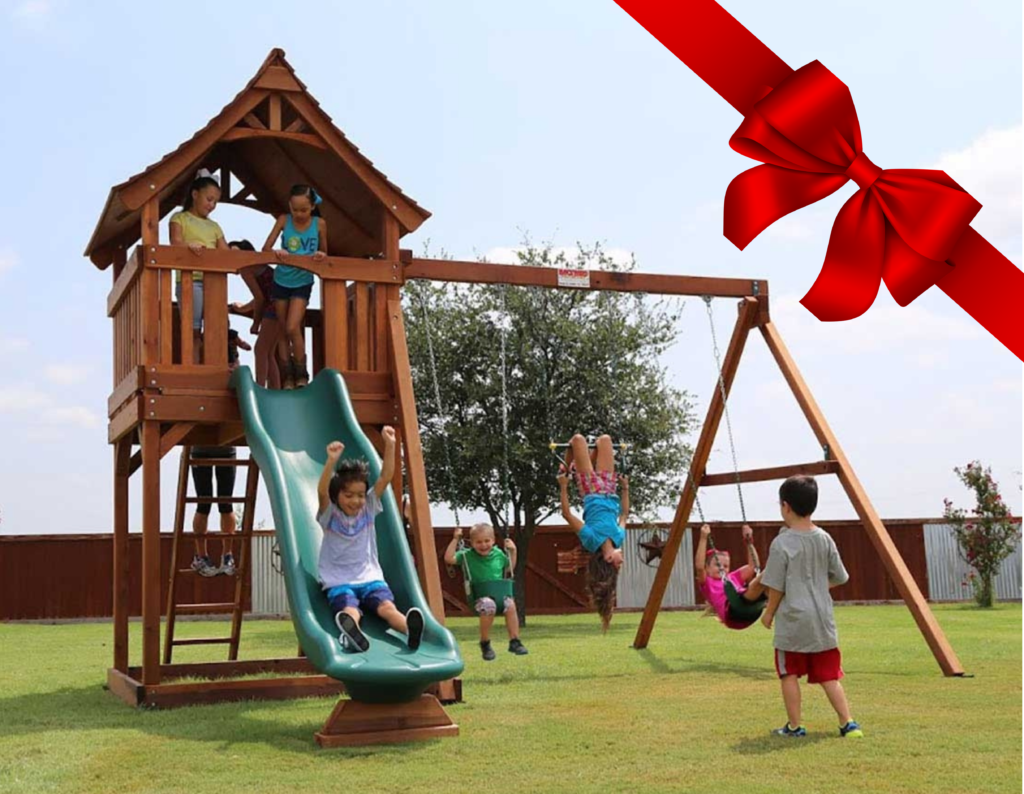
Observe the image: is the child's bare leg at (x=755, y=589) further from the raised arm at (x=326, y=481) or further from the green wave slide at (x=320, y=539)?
the raised arm at (x=326, y=481)

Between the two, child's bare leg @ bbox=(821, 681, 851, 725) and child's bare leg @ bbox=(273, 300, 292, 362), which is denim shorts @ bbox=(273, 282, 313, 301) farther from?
child's bare leg @ bbox=(821, 681, 851, 725)

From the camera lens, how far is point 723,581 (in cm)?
908

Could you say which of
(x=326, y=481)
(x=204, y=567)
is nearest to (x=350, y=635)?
(x=326, y=481)

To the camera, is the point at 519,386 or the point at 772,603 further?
the point at 519,386

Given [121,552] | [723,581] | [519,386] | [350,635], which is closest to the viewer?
[350,635]

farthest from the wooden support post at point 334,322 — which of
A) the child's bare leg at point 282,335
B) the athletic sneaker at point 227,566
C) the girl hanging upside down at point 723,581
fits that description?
the girl hanging upside down at point 723,581

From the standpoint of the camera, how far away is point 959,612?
80.4ft

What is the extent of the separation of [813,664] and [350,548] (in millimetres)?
3232

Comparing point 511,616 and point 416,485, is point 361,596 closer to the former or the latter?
point 416,485

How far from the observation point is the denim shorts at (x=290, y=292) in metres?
11.1

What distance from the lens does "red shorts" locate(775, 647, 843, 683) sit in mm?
7227

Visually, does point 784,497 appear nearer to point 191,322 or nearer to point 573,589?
point 191,322

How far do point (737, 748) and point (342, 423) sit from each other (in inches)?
177

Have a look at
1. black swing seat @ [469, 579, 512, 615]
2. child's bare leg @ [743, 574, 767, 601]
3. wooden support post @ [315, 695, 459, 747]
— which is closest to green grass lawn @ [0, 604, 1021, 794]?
wooden support post @ [315, 695, 459, 747]
